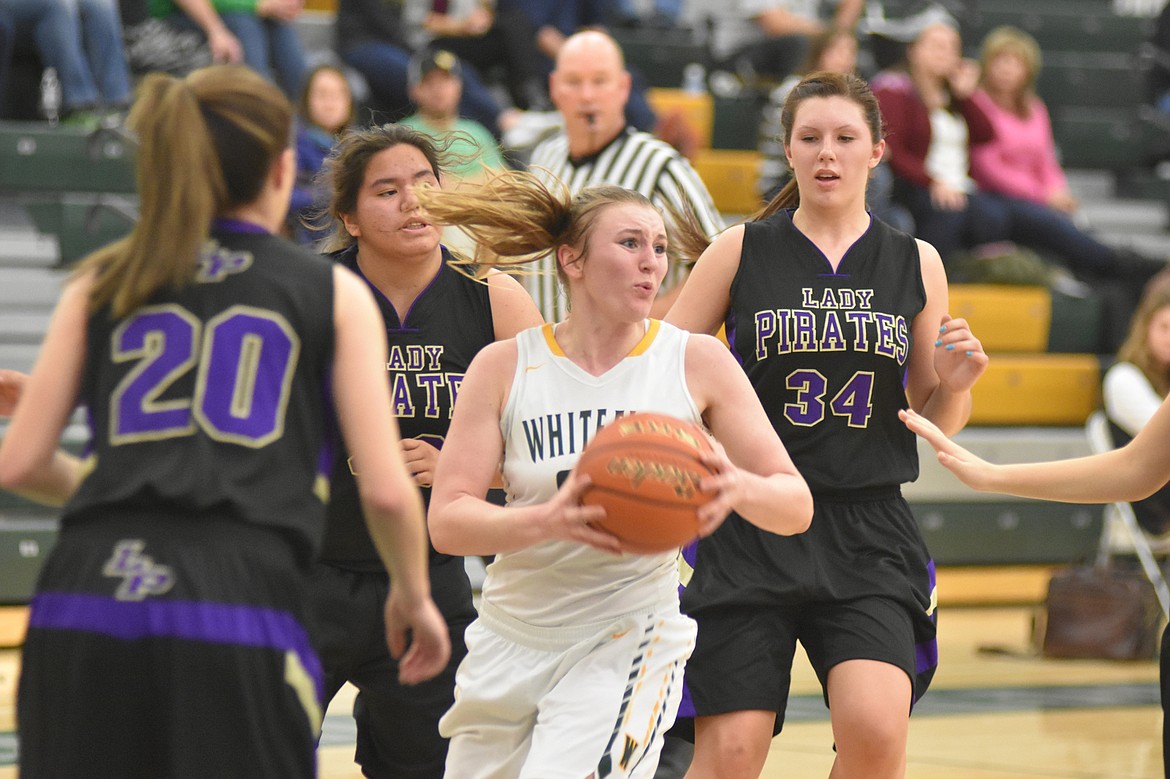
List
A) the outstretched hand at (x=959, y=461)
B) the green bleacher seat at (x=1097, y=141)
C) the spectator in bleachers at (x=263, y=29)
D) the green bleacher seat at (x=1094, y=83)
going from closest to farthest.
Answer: the outstretched hand at (x=959, y=461) < the spectator in bleachers at (x=263, y=29) < the green bleacher seat at (x=1097, y=141) < the green bleacher seat at (x=1094, y=83)

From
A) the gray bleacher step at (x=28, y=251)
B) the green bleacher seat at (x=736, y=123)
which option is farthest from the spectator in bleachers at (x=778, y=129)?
the gray bleacher step at (x=28, y=251)

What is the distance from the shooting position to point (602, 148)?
594cm

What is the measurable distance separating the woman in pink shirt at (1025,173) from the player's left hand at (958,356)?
688cm

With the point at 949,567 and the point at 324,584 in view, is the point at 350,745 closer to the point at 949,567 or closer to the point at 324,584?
the point at 324,584

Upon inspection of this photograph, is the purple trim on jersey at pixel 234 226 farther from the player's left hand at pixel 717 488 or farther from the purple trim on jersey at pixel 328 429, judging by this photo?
the player's left hand at pixel 717 488

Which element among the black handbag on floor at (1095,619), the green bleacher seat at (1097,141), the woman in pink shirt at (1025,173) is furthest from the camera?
the green bleacher seat at (1097,141)

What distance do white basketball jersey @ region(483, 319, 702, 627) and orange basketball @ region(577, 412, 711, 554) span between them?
0.92 feet

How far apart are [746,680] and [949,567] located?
18.5ft

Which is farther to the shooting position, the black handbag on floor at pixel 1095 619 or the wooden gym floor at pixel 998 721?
the black handbag on floor at pixel 1095 619

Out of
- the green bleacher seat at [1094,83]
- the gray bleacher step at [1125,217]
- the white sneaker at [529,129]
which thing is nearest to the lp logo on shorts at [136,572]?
the white sneaker at [529,129]

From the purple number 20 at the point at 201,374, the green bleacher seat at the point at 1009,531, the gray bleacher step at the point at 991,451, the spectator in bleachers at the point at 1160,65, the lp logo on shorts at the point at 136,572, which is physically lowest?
the green bleacher seat at the point at 1009,531

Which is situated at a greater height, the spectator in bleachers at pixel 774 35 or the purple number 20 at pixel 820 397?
the spectator in bleachers at pixel 774 35

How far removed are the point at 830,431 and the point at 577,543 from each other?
91 cm

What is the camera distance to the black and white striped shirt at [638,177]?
5.62 m
